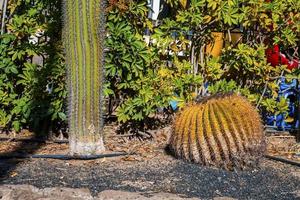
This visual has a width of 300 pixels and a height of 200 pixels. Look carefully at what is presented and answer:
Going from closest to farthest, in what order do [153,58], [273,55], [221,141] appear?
1. [221,141]
2. [153,58]
3. [273,55]

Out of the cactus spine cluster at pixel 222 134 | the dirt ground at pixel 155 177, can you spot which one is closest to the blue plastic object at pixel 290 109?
the dirt ground at pixel 155 177

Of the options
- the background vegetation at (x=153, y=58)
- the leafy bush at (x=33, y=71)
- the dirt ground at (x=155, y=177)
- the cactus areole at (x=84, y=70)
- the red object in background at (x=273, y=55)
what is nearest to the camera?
the dirt ground at (x=155, y=177)

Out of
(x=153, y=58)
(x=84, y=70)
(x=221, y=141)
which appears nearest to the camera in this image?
(x=221, y=141)

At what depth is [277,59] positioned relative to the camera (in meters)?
Answer: 8.03

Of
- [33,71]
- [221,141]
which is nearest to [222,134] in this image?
[221,141]

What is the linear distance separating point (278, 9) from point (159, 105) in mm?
1895

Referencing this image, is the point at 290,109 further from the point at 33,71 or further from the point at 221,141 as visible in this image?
the point at 33,71

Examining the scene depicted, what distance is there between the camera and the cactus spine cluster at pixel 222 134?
20.2 feet

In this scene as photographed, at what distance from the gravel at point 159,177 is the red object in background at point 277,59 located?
181 cm

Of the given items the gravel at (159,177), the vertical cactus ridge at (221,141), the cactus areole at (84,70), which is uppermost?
the cactus areole at (84,70)

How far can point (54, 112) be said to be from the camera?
754 centimetres

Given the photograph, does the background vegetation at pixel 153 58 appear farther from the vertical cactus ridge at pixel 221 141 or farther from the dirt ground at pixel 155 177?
the vertical cactus ridge at pixel 221 141

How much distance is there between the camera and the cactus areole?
6430mm

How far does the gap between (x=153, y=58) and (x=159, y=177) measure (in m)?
2.12
